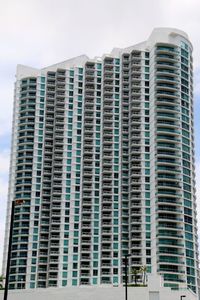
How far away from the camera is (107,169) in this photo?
14938 cm

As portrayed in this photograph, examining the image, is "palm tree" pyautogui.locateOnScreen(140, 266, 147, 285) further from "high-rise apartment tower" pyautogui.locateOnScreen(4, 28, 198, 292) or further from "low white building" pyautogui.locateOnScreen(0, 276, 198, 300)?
"low white building" pyautogui.locateOnScreen(0, 276, 198, 300)

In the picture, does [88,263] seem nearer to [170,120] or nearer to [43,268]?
[43,268]

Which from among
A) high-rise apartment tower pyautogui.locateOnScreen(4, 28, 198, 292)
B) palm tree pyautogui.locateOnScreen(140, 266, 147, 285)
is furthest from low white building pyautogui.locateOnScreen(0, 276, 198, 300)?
high-rise apartment tower pyautogui.locateOnScreen(4, 28, 198, 292)

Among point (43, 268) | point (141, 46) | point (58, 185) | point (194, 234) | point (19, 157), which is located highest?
point (141, 46)

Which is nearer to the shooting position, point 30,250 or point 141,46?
point 30,250

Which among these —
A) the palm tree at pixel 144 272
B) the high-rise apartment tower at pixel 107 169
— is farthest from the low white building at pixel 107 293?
the high-rise apartment tower at pixel 107 169

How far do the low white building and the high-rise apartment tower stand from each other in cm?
2535

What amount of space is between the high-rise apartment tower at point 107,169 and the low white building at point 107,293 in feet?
83.2

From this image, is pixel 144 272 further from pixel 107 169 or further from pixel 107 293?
pixel 107 169

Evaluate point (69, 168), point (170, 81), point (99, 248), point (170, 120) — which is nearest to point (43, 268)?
point (99, 248)

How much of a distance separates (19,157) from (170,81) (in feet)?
167

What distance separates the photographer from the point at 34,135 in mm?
157000

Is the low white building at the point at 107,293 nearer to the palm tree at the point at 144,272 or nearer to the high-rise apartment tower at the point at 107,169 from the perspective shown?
the palm tree at the point at 144,272

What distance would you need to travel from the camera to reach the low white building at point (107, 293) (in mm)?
102750
